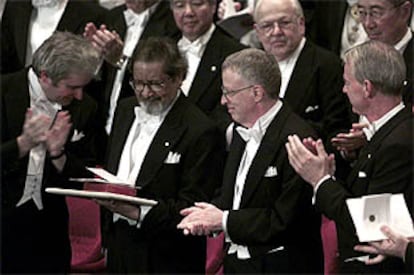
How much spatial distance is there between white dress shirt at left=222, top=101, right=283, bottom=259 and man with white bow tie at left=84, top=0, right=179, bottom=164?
144cm

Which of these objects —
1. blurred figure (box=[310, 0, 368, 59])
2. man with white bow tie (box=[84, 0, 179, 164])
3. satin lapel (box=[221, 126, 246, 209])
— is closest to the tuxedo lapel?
man with white bow tie (box=[84, 0, 179, 164])

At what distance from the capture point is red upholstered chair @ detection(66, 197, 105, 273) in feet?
22.9

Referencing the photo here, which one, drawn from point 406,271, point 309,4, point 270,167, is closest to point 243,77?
point 270,167

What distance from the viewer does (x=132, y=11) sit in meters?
7.34

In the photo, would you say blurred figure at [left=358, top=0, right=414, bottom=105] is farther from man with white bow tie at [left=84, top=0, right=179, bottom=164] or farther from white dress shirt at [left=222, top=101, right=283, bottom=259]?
man with white bow tie at [left=84, top=0, right=179, bottom=164]

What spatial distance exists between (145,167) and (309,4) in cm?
178

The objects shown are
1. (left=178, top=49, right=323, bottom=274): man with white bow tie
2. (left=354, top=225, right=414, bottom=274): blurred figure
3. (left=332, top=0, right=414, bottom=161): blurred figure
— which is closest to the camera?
(left=354, top=225, right=414, bottom=274): blurred figure

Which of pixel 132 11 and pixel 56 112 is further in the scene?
pixel 132 11

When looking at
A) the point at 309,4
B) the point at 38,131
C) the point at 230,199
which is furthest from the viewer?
the point at 309,4

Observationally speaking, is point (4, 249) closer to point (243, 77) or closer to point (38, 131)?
point (38, 131)

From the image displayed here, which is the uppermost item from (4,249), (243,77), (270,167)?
(243,77)

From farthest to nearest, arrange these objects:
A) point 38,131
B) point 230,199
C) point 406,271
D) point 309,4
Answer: point 309,4, point 230,199, point 38,131, point 406,271

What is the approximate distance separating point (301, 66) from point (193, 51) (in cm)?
69

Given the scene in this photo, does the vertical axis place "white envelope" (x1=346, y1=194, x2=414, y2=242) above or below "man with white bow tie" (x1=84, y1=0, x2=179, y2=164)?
below
